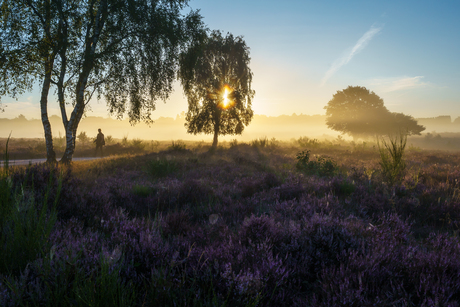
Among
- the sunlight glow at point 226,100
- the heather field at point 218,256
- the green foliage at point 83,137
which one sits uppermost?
the sunlight glow at point 226,100

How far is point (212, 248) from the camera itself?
2373mm

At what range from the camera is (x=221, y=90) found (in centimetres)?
2081

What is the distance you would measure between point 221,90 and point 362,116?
42.4 metres

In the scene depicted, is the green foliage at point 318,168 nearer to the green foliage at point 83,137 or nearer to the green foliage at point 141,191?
the green foliage at point 141,191

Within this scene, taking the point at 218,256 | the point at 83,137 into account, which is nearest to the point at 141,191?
the point at 218,256

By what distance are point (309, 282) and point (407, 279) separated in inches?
34.5

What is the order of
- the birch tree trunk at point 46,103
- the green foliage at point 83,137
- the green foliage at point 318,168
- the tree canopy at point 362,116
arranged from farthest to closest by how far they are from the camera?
the tree canopy at point 362,116 < the green foliage at point 83,137 < the birch tree trunk at point 46,103 < the green foliage at point 318,168

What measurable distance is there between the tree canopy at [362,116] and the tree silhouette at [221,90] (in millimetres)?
37681

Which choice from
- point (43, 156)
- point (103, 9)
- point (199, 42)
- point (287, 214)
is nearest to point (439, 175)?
point (287, 214)

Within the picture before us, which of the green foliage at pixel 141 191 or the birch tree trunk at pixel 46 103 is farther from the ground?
the birch tree trunk at pixel 46 103

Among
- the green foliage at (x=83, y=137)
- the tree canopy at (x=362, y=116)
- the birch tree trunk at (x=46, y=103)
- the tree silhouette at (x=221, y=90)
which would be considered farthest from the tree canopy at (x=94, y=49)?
the tree canopy at (x=362, y=116)

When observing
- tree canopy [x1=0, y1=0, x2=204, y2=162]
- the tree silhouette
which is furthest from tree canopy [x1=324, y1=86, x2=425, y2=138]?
tree canopy [x1=0, y1=0, x2=204, y2=162]

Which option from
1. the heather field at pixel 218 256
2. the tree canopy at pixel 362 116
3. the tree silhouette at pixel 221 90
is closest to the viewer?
the heather field at pixel 218 256

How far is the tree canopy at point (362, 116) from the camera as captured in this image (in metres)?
48.7
